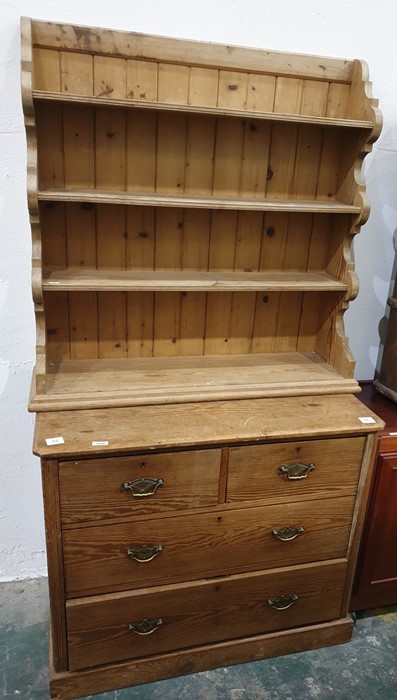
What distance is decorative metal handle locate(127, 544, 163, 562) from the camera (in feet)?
5.75

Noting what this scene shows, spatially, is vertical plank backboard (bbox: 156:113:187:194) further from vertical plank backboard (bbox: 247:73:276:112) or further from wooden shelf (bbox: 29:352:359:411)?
wooden shelf (bbox: 29:352:359:411)

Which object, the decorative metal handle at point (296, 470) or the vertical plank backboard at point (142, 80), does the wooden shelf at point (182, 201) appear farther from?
the decorative metal handle at point (296, 470)

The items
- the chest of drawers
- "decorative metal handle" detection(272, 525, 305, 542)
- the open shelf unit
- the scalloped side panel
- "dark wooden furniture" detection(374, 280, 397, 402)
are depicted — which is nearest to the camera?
the scalloped side panel

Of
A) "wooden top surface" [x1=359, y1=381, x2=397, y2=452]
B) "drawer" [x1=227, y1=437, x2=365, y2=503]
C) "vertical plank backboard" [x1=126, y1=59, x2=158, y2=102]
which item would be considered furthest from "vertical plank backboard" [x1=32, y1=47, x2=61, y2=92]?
"wooden top surface" [x1=359, y1=381, x2=397, y2=452]

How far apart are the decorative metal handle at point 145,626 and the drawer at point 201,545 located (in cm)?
14

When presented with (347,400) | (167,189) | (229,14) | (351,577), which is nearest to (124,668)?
(351,577)

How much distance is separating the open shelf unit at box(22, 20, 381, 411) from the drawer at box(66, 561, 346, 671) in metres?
0.64

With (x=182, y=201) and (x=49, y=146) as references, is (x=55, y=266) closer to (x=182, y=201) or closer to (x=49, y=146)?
(x=49, y=146)

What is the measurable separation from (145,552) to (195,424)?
44 centimetres

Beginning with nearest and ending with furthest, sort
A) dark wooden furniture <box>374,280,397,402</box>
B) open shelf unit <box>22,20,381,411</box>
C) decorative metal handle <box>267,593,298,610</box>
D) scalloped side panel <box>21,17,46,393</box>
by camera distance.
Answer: scalloped side panel <box>21,17,46,393</box> < open shelf unit <box>22,20,381,411</box> < decorative metal handle <box>267,593,298,610</box> < dark wooden furniture <box>374,280,397,402</box>

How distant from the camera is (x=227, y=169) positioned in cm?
199

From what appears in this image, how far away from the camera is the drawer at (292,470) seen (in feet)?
5.76

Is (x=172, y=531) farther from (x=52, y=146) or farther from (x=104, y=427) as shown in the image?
(x=52, y=146)

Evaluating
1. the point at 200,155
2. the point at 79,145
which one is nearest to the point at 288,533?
the point at 200,155
